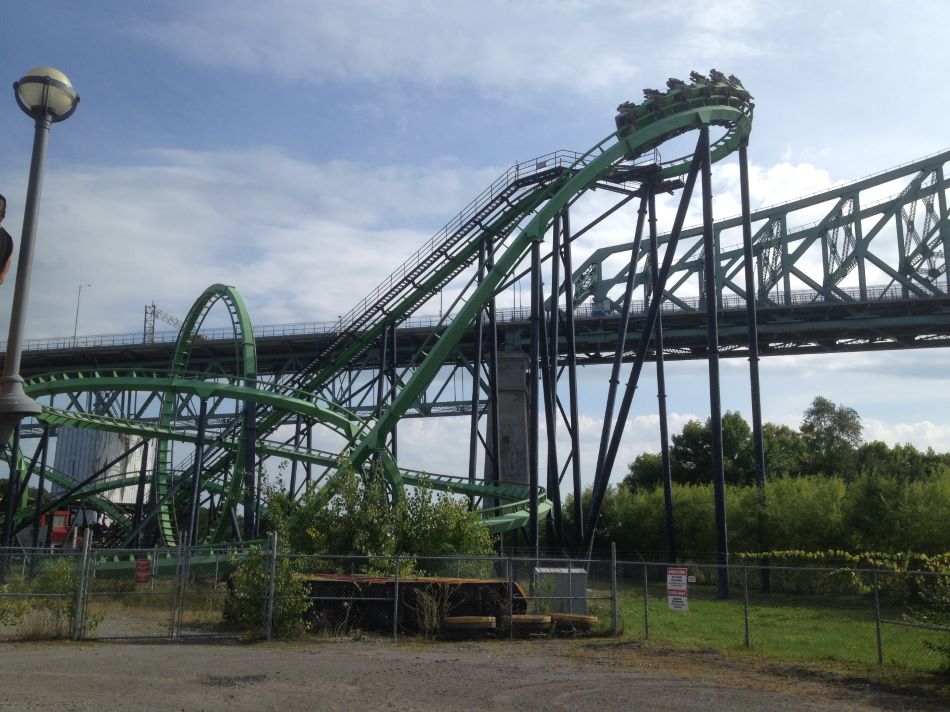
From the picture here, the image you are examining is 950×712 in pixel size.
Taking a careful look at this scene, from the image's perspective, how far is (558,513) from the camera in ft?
96.7

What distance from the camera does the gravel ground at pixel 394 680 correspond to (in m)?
9.84

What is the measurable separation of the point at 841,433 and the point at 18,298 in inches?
3063

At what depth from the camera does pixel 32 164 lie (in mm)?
7859

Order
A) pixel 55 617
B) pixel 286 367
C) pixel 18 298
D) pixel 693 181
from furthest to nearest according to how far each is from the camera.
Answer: pixel 286 367 → pixel 693 181 → pixel 55 617 → pixel 18 298

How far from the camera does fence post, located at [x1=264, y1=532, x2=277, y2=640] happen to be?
15.0m

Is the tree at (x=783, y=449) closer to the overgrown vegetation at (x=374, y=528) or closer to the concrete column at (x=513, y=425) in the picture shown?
the concrete column at (x=513, y=425)

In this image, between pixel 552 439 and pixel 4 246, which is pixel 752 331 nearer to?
pixel 552 439

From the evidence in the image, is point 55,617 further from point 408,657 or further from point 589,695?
point 589,695

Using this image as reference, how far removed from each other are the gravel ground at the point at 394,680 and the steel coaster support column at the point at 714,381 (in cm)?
1076

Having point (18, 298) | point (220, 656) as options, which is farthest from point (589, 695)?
point (18, 298)

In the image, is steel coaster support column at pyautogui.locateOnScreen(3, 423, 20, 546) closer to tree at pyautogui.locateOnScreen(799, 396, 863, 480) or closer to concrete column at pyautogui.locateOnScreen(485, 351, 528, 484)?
concrete column at pyautogui.locateOnScreen(485, 351, 528, 484)

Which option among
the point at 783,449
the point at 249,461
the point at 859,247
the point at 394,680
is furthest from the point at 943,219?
the point at 394,680

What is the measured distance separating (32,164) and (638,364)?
21.3 metres

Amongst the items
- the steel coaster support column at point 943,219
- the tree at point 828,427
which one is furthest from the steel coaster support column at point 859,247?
the tree at point 828,427
